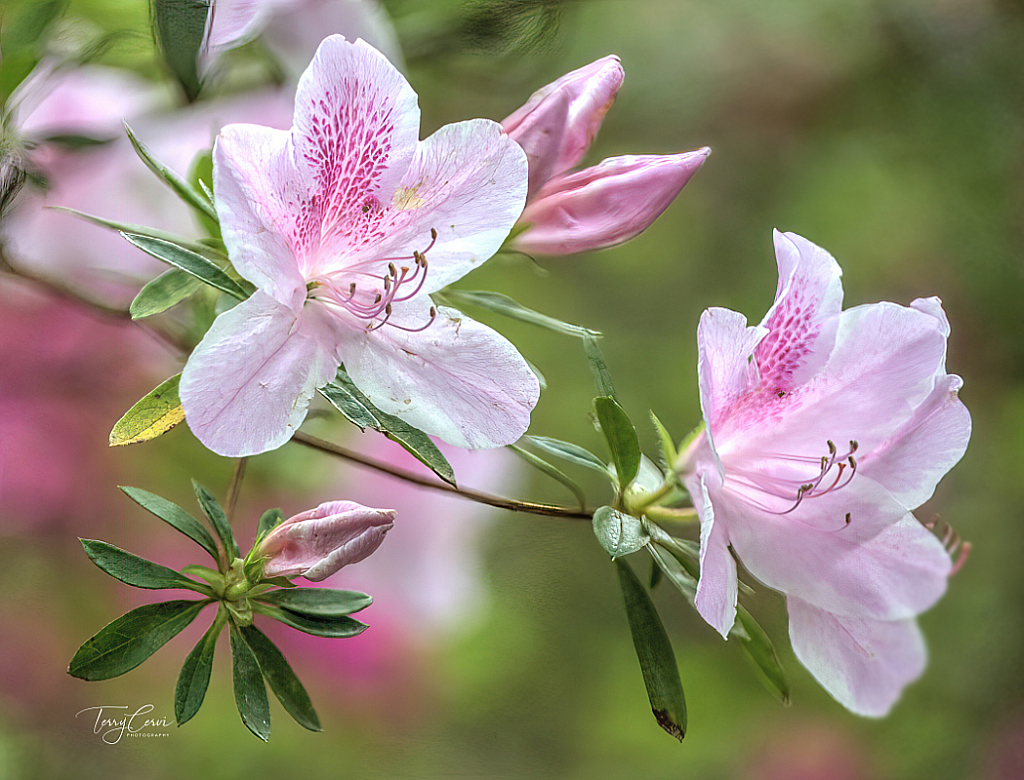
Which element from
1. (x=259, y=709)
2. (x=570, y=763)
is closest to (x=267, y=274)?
(x=259, y=709)

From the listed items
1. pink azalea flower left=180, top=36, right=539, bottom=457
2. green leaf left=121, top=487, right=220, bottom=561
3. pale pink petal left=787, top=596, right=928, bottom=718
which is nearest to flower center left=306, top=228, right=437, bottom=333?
pink azalea flower left=180, top=36, right=539, bottom=457

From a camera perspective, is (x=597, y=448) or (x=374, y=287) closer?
(x=374, y=287)

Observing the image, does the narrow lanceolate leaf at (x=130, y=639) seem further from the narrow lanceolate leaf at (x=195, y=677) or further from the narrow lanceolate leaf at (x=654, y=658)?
the narrow lanceolate leaf at (x=654, y=658)

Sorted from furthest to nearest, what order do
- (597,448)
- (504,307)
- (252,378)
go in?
(597,448), (504,307), (252,378)

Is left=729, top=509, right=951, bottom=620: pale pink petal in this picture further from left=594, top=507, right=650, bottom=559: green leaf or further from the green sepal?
the green sepal

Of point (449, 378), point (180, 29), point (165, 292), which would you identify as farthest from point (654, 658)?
point (180, 29)

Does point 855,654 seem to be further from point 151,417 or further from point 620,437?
point 151,417

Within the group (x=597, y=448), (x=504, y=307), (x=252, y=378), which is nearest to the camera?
(x=252, y=378)

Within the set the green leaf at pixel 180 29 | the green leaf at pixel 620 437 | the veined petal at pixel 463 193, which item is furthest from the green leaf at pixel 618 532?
the green leaf at pixel 180 29

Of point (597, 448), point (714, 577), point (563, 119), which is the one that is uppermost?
point (563, 119)
